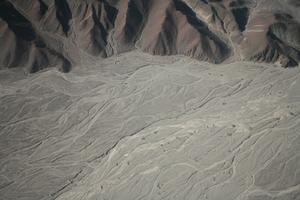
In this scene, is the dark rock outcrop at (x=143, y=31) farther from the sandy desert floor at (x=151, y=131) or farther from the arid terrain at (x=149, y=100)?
the sandy desert floor at (x=151, y=131)

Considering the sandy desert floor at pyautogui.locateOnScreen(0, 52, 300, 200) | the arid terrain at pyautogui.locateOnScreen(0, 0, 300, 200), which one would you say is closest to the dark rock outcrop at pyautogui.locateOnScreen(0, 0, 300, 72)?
the arid terrain at pyautogui.locateOnScreen(0, 0, 300, 200)

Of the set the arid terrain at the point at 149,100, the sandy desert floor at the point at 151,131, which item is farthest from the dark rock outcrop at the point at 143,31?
the sandy desert floor at the point at 151,131

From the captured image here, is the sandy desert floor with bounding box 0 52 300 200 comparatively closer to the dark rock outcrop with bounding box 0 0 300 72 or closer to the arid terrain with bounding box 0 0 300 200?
the arid terrain with bounding box 0 0 300 200

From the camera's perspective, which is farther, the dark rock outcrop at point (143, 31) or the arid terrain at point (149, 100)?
the dark rock outcrop at point (143, 31)

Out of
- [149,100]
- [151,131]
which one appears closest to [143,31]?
[149,100]

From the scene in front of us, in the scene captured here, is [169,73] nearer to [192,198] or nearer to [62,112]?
[62,112]

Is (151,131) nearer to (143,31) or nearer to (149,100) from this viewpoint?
(149,100)

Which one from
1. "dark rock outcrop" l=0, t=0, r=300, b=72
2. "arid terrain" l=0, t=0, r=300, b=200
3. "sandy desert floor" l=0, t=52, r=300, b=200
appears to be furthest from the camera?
"dark rock outcrop" l=0, t=0, r=300, b=72

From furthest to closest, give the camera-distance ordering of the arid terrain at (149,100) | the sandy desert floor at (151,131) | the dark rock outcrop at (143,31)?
1. the dark rock outcrop at (143,31)
2. the arid terrain at (149,100)
3. the sandy desert floor at (151,131)
